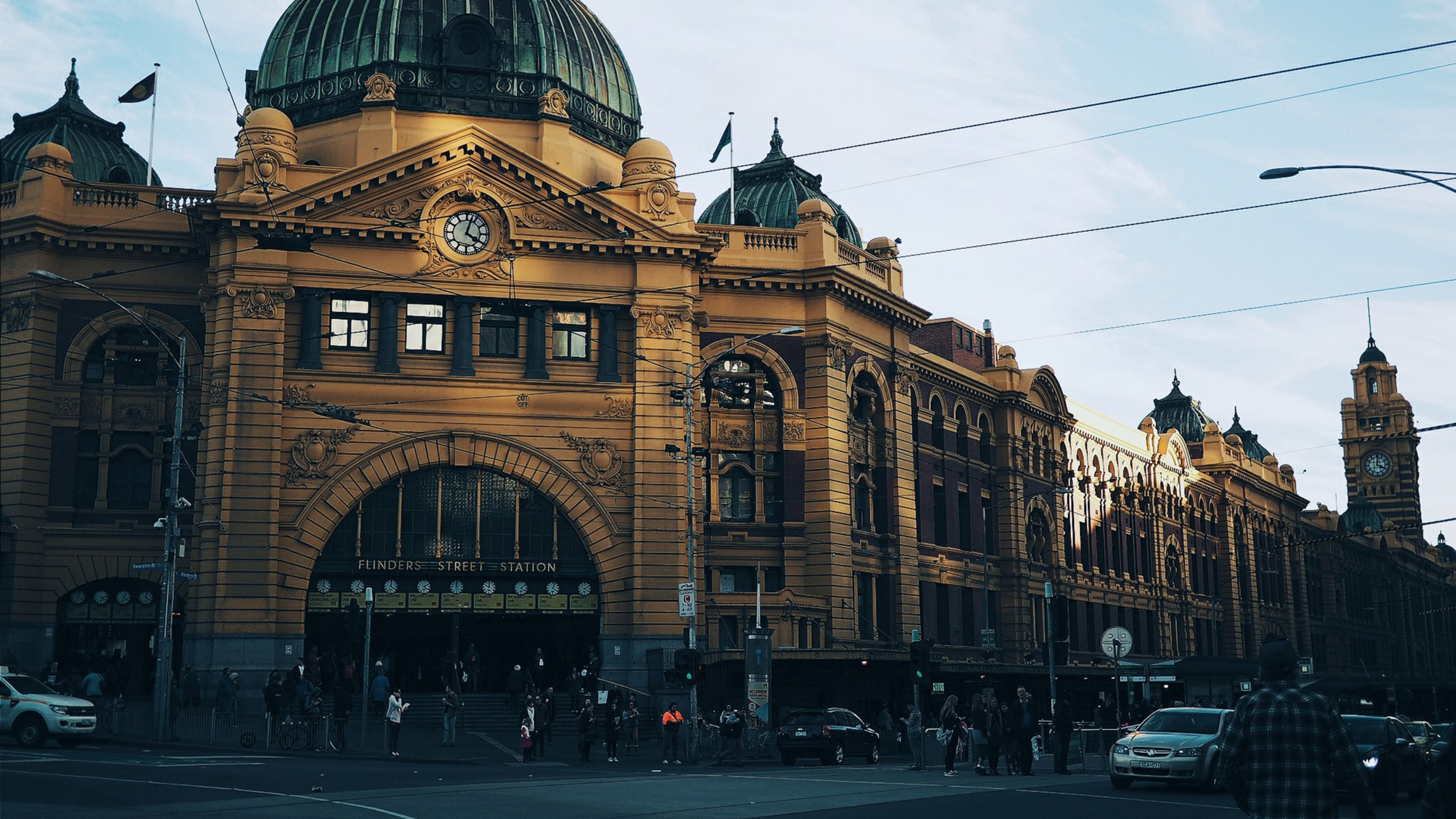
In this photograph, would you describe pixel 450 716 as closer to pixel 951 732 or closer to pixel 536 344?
pixel 951 732

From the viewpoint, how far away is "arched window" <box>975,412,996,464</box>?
71750 mm

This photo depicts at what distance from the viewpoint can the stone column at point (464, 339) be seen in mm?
50719

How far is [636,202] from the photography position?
174 ft

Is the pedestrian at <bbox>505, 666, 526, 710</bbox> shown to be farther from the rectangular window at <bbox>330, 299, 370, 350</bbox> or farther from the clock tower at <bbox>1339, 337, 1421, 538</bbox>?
the clock tower at <bbox>1339, 337, 1421, 538</bbox>

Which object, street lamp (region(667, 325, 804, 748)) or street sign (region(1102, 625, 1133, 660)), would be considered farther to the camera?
street lamp (region(667, 325, 804, 748))

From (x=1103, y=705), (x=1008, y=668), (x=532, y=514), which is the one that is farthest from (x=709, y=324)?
(x=1103, y=705)

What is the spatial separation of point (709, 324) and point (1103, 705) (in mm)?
26473

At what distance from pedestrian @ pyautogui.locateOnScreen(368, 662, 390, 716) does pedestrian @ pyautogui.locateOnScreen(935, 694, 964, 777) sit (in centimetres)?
1466

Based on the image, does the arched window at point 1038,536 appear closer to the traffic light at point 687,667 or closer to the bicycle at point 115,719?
the traffic light at point 687,667

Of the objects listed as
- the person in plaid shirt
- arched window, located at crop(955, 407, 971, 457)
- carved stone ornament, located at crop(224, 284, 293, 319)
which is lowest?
the person in plaid shirt

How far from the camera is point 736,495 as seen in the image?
5619 cm

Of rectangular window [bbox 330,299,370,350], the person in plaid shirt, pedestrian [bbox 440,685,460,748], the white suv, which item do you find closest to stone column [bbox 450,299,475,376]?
rectangular window [bbox 330,299,370,350]

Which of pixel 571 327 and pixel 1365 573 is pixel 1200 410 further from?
pixel 571 327

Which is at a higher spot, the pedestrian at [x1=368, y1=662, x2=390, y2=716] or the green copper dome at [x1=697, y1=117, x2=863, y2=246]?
the green copper dome at [x1=697, y1=117, x2=863, y2=246]
